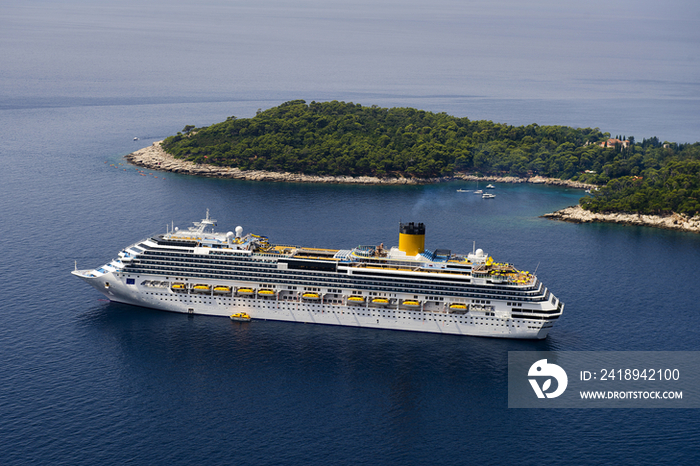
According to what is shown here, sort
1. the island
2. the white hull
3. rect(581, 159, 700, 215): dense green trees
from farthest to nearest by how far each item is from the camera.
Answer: the island < rect(581, 159, 700, 215): dense green trees < the white hull

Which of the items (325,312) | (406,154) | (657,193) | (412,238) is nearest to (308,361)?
(325,312)

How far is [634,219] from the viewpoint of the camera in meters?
102

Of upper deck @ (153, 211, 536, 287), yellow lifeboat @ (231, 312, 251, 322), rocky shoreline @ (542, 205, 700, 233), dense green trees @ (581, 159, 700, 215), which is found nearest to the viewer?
upper deck @ (153, 211, 536, 287)

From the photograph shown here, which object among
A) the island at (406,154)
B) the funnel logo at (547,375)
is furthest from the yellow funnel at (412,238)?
the island at (406,154)

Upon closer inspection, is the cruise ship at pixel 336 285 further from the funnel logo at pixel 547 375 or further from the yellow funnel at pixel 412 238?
the funnel logo at pixel 547 375

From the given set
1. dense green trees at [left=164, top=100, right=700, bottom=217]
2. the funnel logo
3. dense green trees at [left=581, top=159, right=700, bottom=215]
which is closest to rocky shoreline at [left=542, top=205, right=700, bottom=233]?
dense green trees at [left=581, top=159, right=700, bottom=215]

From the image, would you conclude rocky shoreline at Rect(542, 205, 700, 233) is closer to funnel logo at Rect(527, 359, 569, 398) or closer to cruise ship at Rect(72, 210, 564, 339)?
cruise ship at Rect(72, 210, 564, 339)

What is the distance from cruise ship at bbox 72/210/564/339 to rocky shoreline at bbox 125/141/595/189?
61.2 m

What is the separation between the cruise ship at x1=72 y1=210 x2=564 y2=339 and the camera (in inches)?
2286

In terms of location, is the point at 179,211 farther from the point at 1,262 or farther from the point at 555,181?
the point at 555,181

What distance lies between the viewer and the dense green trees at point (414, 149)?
127812 millimetres

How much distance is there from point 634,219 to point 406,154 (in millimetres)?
44809

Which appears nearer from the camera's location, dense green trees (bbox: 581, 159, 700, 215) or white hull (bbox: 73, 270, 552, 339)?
white hull (bbox: 73, 270, 552, 339)

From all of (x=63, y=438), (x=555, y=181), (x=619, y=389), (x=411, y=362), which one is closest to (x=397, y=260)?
(x=411, y=362)
